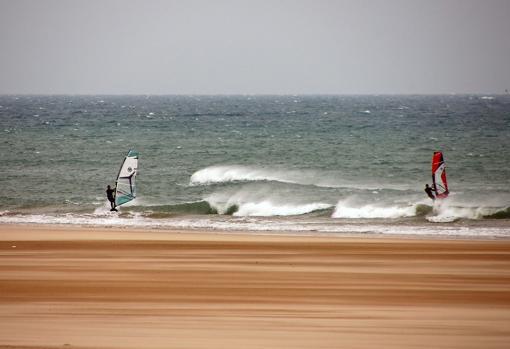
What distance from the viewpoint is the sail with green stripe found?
81.3 feet

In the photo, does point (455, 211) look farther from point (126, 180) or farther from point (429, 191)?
point (126, 180)

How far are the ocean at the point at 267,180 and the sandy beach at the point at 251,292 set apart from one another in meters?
4.10

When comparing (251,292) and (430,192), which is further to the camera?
(430,192)

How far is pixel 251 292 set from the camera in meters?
12.6

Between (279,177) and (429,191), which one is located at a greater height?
(429,191)

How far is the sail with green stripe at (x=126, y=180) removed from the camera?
24766 mm

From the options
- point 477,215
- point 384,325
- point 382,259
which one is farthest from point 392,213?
point 384,325

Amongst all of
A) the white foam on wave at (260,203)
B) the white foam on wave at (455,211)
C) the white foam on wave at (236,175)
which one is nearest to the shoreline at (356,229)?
the white foam on wave at (455,211)

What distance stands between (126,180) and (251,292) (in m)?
13.3

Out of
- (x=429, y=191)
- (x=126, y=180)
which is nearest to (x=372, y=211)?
(x=429, y=191)

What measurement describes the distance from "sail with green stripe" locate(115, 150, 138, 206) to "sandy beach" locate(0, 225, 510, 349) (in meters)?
6.28

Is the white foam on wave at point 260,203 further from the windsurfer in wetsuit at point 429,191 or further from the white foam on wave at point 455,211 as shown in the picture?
the white foam on wave at point 455,211

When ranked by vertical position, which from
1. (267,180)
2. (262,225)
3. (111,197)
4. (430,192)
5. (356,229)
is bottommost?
(267,180)

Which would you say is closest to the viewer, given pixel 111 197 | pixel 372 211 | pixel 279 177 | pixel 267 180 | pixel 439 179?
pixel 111 197
